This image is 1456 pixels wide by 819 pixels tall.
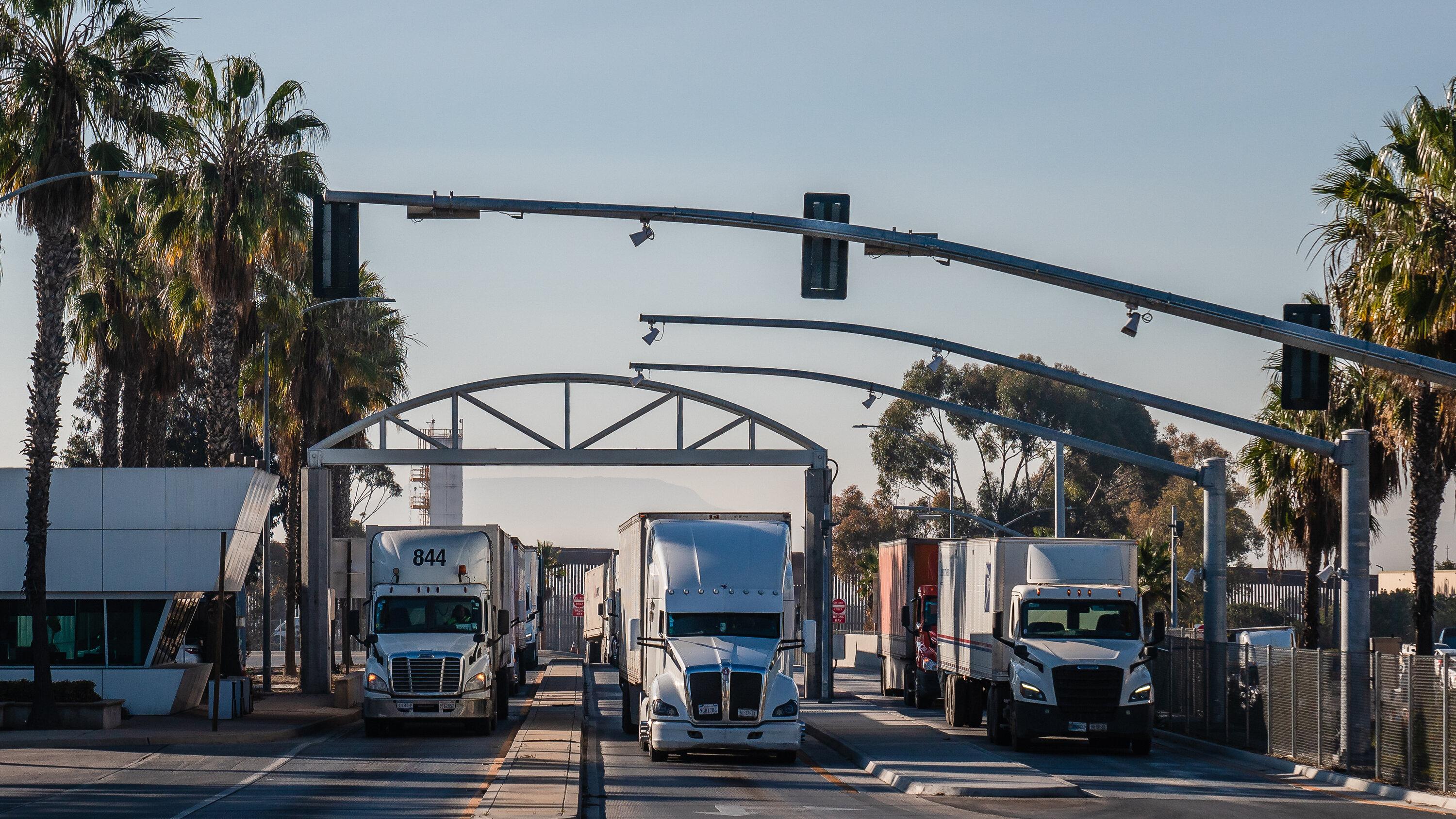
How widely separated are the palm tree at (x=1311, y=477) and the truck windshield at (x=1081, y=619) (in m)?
10.9

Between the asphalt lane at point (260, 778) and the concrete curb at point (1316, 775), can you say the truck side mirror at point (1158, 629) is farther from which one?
the asphalt lane at point (260, 778)

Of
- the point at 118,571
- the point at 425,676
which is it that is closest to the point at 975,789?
the point at 425,676

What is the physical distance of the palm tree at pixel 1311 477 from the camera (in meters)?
35.9

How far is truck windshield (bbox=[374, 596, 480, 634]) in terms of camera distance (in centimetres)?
3084

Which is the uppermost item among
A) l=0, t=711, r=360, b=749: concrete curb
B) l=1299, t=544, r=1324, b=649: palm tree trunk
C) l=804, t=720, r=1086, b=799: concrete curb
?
l=1299, t=544, r=1324, b=649: palm tree trunk

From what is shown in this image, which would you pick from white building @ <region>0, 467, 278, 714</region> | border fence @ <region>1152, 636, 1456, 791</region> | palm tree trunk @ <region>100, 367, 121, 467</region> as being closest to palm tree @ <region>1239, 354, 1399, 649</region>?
border fence @ <region>1152, 636, 1456, 791</region>

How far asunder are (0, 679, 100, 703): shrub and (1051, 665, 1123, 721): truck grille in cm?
1901

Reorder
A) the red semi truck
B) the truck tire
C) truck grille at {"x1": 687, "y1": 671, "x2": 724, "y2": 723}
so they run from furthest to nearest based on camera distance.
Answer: the red semi truck, the truck tire, truck grille at {"x1": 687, "y1": 671, "x2": 724, "y2": 723}

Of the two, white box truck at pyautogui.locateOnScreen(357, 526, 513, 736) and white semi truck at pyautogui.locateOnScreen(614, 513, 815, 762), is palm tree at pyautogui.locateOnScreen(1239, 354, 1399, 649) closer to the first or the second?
white semi truck at pyautogui.locateOnScreen(614, 513, 815, 762)

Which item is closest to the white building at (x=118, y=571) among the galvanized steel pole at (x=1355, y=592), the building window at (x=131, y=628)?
the building window at (x=131, y=628)

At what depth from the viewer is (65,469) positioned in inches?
1398

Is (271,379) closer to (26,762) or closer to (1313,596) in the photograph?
(26,762)

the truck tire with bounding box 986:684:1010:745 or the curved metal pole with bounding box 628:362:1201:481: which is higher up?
the curved metal pole with bounding box 628:362:1201:481

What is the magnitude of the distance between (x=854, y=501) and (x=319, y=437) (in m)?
58.3
